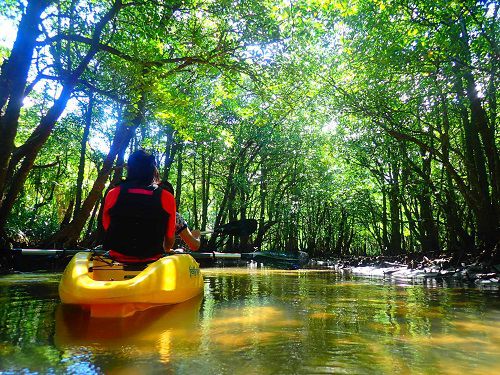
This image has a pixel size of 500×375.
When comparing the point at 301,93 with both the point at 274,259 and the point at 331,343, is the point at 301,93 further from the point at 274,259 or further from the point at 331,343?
the point at 331,343

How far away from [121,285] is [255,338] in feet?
4.50

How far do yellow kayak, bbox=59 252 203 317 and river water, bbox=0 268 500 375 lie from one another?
14 centimetres

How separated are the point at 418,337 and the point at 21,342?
10.8 ft

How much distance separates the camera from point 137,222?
440cm

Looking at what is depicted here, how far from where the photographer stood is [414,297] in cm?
619

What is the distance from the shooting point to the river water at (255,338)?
2445 millimetres

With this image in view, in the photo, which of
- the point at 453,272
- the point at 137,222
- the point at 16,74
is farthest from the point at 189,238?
the point at 453,272

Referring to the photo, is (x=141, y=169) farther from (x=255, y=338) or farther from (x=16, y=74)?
(x=16, y=74)

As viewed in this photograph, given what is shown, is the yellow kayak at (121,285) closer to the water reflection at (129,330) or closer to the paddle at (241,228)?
the water reflection at (129,330)

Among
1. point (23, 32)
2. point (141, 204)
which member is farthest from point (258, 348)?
point (23, 32)

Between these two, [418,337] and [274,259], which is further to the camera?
[274,259]

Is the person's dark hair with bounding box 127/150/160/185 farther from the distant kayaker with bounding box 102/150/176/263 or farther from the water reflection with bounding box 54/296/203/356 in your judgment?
the water reflection with bounding box 54/296/203/356

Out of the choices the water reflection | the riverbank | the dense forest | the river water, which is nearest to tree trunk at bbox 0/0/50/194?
the dense forest

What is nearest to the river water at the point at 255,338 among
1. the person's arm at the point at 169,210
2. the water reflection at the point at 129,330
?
the water reflection at the point at 129,330
